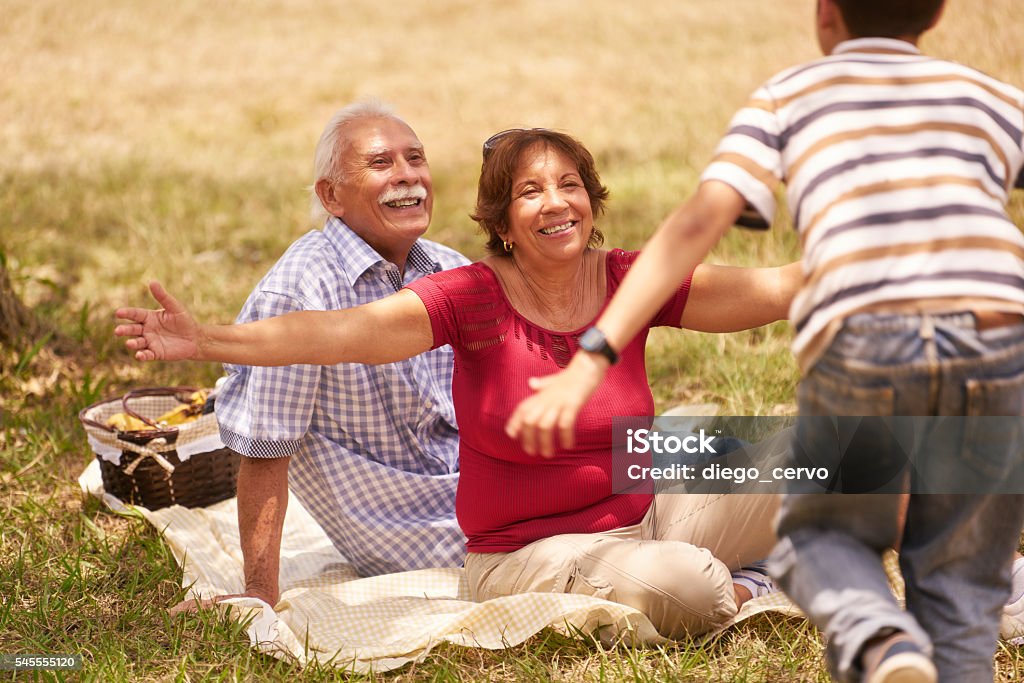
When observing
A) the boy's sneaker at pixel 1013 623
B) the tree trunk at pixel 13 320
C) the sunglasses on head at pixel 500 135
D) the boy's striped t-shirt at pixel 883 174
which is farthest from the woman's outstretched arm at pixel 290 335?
the tree trunk at pixel 13 320

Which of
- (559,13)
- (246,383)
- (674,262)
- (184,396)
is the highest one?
(559,13)

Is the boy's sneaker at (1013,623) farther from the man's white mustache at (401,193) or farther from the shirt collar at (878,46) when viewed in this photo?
the man's white mustache at (401,193)

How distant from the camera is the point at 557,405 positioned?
219cm

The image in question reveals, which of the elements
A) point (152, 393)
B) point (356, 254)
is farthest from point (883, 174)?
point (152, 393)

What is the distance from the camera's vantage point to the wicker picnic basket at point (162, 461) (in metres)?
4.33

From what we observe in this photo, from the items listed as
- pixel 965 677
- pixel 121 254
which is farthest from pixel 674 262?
pixel 121 254

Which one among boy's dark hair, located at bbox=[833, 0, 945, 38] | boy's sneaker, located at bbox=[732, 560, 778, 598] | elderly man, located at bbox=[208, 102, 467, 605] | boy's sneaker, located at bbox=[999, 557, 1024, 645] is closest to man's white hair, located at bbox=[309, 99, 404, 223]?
elderly man, located at bbox=[208, 102, 467, 605]

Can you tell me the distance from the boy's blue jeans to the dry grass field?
849mm

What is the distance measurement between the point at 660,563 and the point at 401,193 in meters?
1.54

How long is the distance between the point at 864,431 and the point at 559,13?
14.7m

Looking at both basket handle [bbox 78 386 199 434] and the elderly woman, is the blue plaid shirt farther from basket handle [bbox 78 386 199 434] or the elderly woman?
basket handle [bbox 78 386 199 434]

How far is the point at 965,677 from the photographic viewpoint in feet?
7.70

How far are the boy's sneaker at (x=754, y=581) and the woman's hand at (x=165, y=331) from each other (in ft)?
5.93

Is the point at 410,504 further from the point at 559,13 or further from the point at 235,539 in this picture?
the point at 559,13
